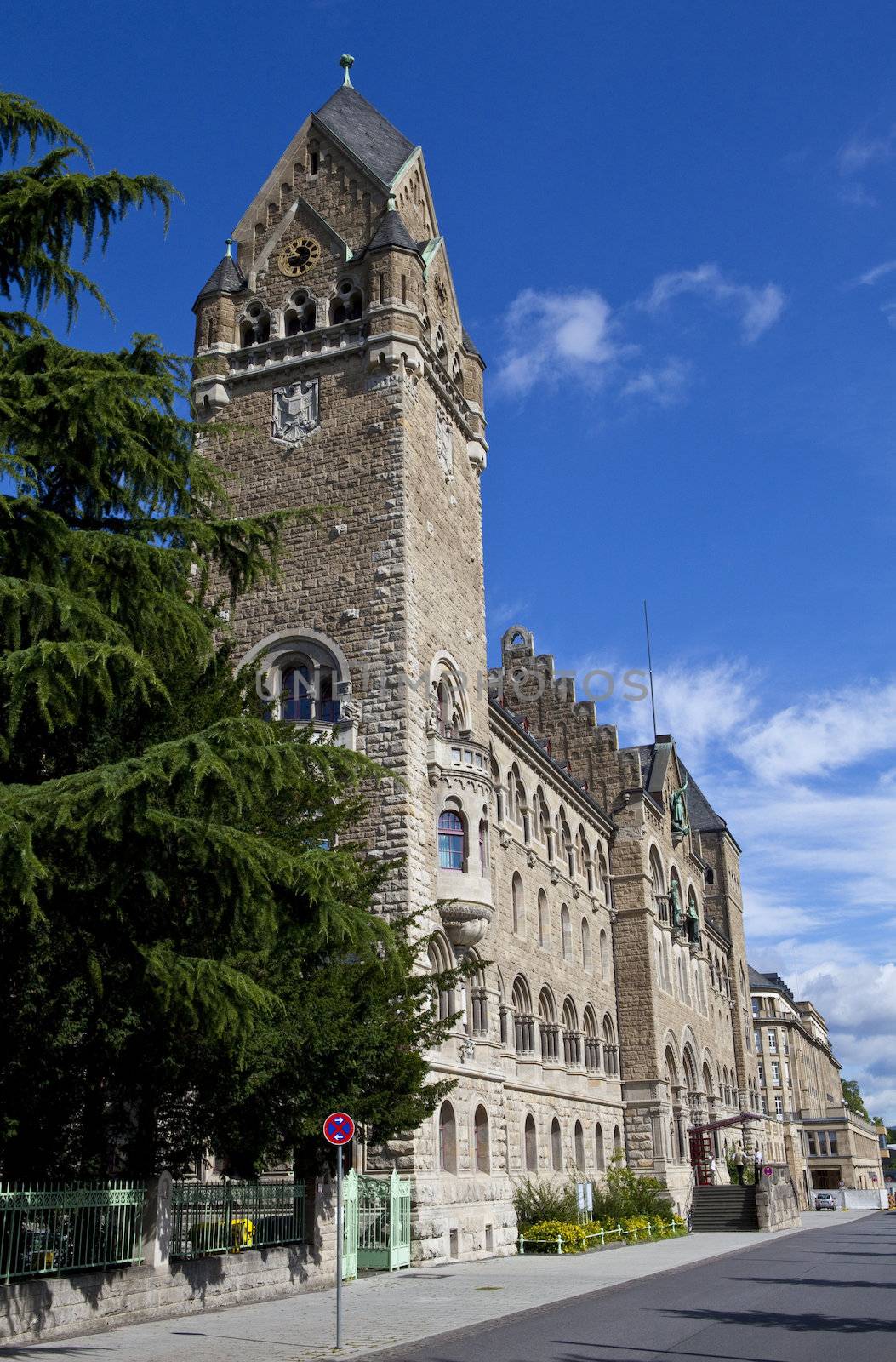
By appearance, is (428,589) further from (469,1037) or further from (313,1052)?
(313,1052)

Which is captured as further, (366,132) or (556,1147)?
(556,1147)

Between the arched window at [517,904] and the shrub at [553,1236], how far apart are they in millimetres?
7814

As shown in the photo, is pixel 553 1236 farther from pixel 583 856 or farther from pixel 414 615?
pixel 583 856

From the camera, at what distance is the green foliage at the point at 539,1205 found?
98.5 feet

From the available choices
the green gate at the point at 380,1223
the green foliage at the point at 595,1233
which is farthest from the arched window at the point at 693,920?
the green gate at the point at 380,1223

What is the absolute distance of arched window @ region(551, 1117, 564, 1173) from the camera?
118ft

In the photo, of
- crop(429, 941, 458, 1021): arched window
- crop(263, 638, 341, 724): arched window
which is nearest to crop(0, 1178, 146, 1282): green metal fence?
crop(429, 941, 458, 1021): arched window

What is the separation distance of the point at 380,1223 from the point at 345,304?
20085 millimetres

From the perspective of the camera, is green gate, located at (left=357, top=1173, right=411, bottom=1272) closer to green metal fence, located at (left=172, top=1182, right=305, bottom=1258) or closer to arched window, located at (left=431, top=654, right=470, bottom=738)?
green metal fence, located at (left=172, top=1182, right=305, bottom=1258)

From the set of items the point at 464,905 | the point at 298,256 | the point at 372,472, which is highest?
the point at 298,256

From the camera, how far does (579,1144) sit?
38.4m

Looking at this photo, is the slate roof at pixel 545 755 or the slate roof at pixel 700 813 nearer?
the slate roof at pixel 545 755

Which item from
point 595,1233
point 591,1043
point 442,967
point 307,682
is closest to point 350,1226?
point 442,967

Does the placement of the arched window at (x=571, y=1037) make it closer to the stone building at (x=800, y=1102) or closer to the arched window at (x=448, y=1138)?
the arched window at (x=448, y=1138)
